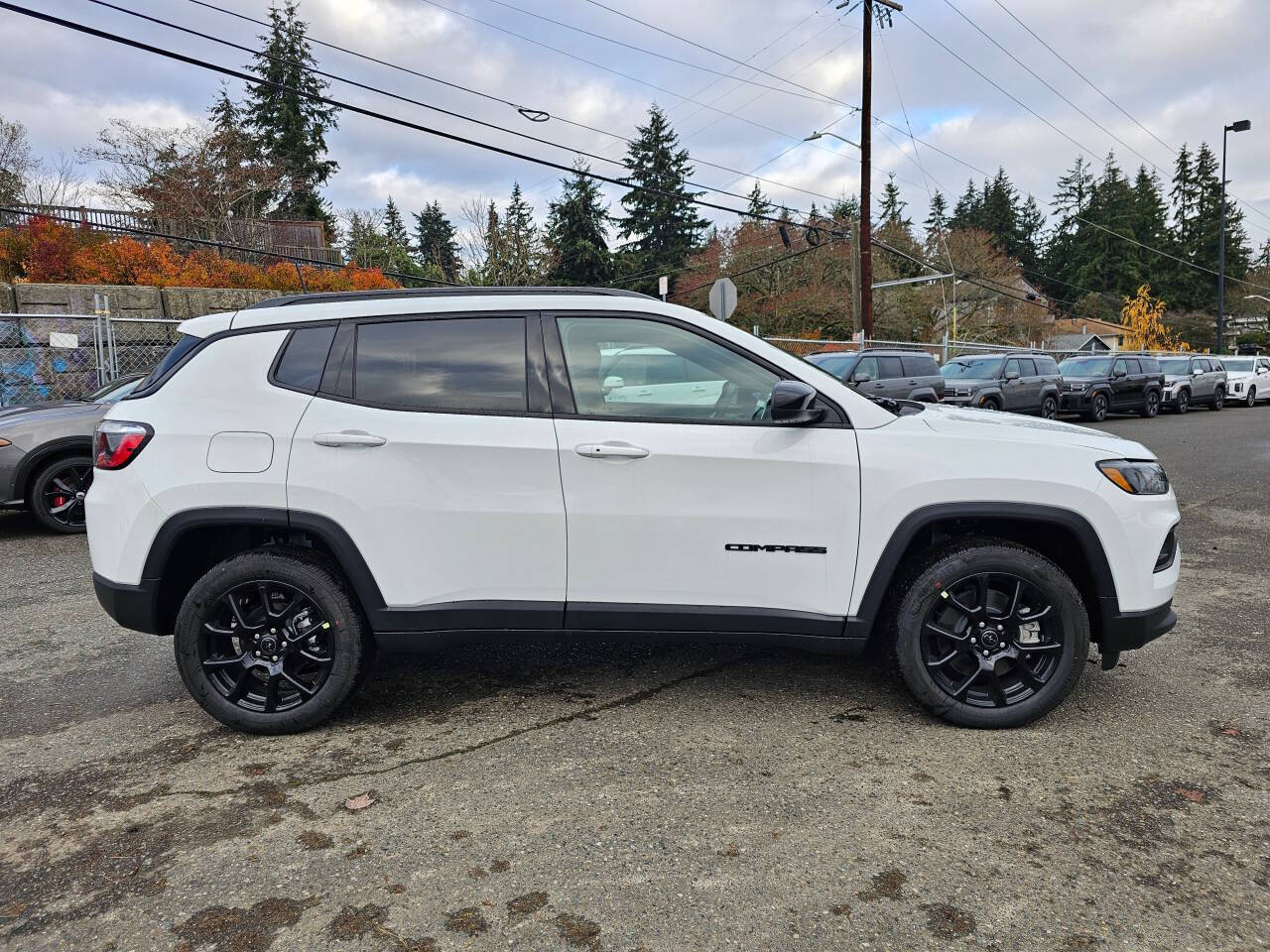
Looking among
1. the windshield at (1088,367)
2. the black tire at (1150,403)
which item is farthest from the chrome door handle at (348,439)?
the black tire at (1150,403)

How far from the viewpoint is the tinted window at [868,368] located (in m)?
15.6

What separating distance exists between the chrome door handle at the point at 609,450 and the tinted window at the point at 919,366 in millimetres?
14268

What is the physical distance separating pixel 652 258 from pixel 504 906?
5271 centimetres

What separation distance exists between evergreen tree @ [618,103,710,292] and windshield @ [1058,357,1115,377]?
32049 mm

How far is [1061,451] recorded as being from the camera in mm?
3291

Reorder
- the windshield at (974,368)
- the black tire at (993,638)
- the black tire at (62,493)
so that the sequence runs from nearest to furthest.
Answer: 1. the black tire at (993,638)
2. the black tire at (62,493)
3. the windshield at (974,368)

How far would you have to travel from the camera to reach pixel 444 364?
3.42 meters

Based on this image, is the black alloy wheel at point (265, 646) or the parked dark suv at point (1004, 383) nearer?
the black alloy wheel at point (265, 646)

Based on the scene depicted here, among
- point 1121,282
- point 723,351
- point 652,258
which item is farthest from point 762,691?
point 1121,282

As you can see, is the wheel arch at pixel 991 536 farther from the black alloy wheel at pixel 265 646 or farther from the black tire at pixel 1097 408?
the black tire at pixel 1097 408

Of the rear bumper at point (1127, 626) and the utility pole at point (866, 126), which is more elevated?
the utility pole at point (866, 126)

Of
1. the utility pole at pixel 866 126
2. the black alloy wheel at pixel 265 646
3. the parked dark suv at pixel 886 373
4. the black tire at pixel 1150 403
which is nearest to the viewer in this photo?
the black alloy wheel at pixel 265 646

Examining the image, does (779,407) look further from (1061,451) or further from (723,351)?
(1061,451)

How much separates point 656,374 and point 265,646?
202 cm
